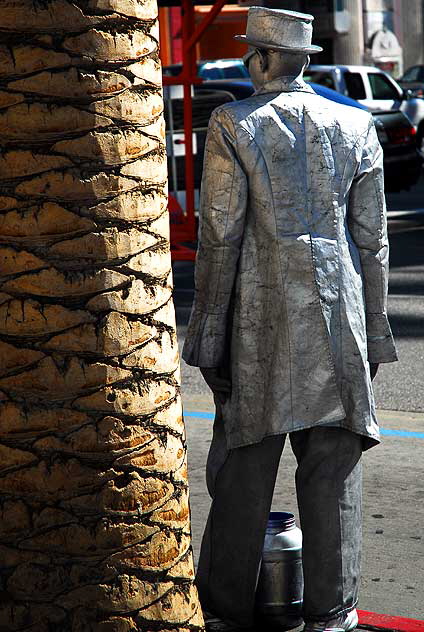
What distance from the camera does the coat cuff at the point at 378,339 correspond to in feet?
13.1

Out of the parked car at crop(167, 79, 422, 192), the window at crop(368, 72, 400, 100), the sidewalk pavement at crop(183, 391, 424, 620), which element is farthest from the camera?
the window at crop(368, 72, 400, 100)

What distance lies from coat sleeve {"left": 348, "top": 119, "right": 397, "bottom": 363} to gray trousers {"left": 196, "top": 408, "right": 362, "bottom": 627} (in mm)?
337

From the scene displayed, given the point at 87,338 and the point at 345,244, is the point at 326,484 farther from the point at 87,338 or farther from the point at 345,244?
the point at 87,338

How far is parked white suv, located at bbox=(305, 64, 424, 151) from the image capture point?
2130 cm

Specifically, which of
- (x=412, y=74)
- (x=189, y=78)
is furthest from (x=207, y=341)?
(x=412, y=74)

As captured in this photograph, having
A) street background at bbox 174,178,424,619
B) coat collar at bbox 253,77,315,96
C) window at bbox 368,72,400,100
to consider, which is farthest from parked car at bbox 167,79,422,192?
coat collar at bbox 253,77,315,96

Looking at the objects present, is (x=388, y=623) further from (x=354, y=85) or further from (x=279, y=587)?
(x=354, y=85)

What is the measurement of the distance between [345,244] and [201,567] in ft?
3.68

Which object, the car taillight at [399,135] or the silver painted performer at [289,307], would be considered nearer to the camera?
the silver painted performer at [289,307]

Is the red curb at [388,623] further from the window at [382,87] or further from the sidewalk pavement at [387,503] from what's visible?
the window at [382,87]

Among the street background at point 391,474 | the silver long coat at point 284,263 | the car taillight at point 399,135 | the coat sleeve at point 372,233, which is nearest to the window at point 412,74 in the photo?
the car taillight at point 399,135

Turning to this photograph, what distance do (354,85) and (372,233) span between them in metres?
18.2

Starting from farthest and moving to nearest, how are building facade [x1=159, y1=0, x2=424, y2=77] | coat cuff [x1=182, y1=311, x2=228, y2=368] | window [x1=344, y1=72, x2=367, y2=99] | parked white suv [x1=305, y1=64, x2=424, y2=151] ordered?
building facade [x1=159, y1=0, x2=424, y2=77], window [x1=344, y1=72, x2=367, y2=99], parked white suv [x1=305, y1=64, x2=424, y2=151], coat cuff [x1=182, y1=311, x2=228, y2=368]

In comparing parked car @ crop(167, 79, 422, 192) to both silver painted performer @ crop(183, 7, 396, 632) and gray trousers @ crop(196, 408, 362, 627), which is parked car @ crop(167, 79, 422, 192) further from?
gray trousers @ crop(196, 408, 362, 627)
